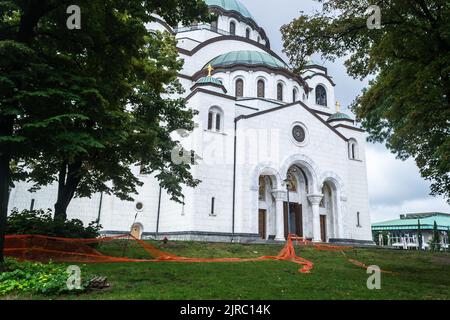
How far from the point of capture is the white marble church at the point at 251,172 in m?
25.8

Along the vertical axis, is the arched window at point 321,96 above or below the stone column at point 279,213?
above

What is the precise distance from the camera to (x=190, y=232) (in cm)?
2466

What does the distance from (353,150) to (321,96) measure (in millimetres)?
9219

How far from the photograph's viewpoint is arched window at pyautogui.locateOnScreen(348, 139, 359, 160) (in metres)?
34.4

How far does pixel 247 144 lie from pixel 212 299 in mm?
21189

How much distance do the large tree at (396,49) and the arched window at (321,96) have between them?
26408mm

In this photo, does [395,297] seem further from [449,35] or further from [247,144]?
[247,144]

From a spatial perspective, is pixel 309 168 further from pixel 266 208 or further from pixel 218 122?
pixel 218 122

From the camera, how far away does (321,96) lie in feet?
137

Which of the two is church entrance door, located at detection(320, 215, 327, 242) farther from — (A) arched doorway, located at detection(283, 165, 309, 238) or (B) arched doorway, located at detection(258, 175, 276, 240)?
(B) arched doorway, located at detection(258, 175, 276, 240)

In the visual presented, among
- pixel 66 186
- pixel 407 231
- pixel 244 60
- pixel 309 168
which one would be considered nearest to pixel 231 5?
pixel 244 60

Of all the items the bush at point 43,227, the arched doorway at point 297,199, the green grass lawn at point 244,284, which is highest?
the arched doorway at point 297,199

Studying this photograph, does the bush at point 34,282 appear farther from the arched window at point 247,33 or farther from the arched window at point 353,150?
the arched window at point 247,33

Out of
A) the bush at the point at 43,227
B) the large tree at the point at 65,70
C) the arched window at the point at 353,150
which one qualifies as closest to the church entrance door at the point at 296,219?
the arched window at the point at 353,150
